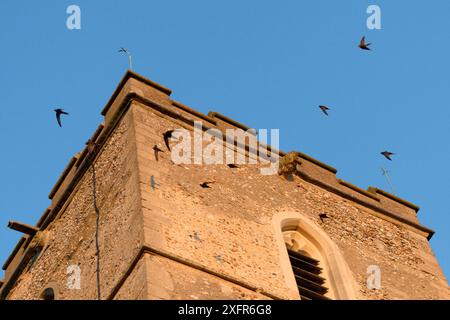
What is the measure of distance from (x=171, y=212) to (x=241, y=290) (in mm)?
1483

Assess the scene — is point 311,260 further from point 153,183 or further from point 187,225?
point 153,183

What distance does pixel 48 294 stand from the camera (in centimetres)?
1727

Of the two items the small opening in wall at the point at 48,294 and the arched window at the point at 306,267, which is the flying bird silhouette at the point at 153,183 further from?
the arched window at the point at 306,267

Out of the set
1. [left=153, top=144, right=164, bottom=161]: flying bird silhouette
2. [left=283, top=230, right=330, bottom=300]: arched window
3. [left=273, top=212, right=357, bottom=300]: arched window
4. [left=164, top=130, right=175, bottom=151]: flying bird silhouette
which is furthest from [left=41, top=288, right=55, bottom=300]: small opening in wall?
[left=283, top=230, right=330, bottom=300]: arched window

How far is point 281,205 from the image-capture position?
715 inches

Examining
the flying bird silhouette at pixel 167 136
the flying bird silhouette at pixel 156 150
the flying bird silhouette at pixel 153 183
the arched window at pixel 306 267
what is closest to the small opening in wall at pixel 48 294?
the flying bird silhouette at pixel 153 183

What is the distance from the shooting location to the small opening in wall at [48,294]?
1716 centimetres

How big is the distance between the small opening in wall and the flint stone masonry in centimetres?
13

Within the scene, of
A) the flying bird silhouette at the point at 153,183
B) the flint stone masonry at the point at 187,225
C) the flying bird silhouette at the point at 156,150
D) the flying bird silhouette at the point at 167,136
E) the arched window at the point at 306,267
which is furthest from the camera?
the flying bird silhouette at the point at 167,136

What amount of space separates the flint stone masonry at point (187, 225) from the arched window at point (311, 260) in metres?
0.08

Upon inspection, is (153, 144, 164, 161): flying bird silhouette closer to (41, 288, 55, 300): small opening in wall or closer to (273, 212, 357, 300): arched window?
(273, 212, 357, 300): arched window

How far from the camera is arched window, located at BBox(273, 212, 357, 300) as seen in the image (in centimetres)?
1694
